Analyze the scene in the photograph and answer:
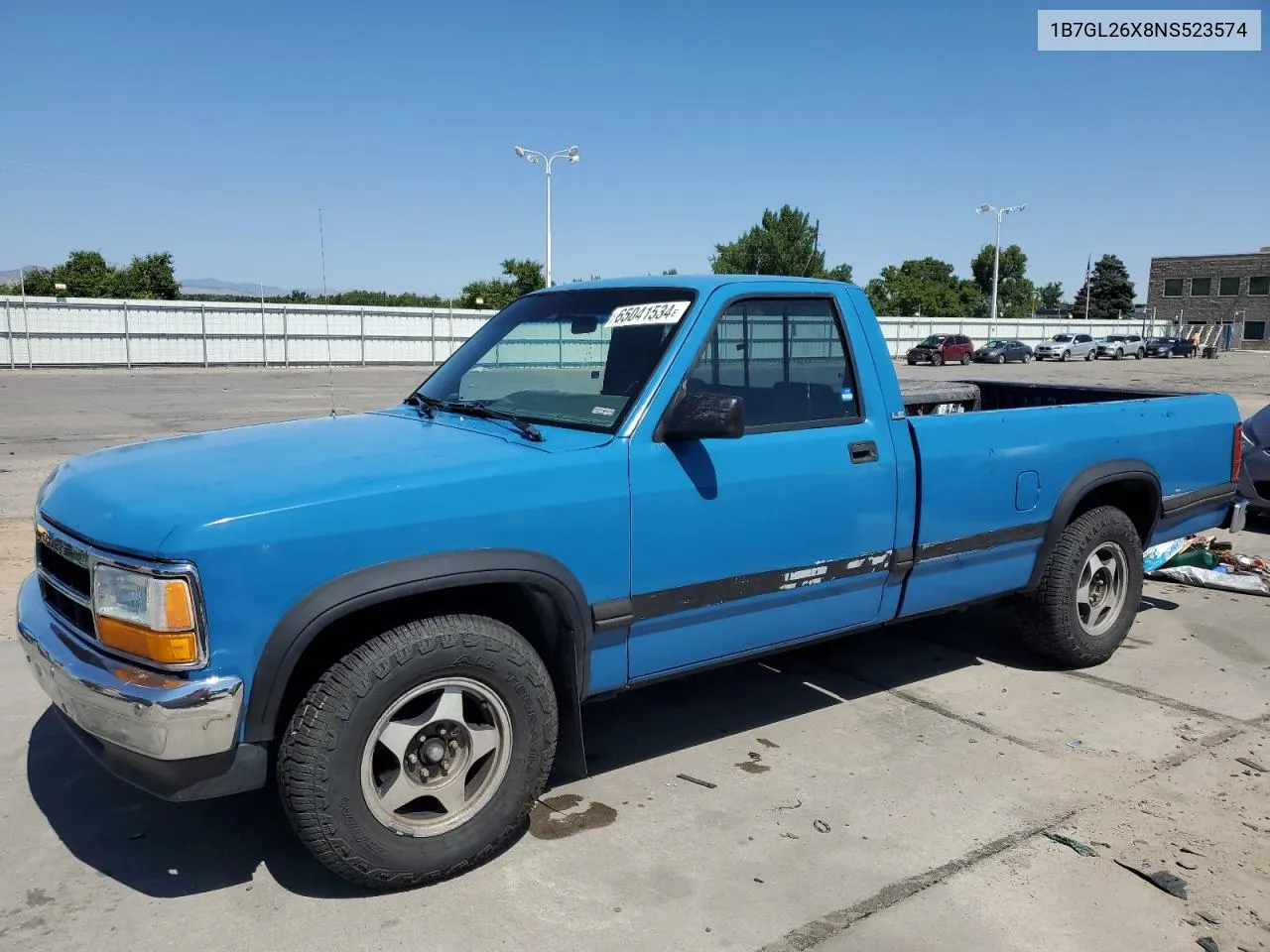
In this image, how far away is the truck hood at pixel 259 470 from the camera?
2705 mm

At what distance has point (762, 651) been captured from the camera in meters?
3.78

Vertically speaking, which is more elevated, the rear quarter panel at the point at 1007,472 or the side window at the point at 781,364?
the side window at the point at 781,364

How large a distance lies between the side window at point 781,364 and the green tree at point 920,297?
78506 mm

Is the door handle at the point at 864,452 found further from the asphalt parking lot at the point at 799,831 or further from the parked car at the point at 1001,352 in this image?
the parked car at the point at 1001,352

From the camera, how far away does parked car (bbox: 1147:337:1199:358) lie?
55125 millimetres

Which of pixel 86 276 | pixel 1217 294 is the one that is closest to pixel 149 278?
pixel 86 276

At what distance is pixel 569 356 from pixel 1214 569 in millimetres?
5442

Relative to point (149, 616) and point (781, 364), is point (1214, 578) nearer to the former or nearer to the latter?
point (781, 364)

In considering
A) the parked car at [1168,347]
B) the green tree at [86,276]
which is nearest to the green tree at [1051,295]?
the parked car at [1168,347]

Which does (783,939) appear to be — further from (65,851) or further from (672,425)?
(65,851)

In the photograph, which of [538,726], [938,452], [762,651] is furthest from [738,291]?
[538,726]

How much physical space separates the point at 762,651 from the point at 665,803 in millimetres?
671

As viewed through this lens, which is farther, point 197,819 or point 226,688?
point 197,819

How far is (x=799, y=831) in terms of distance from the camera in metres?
3.43
